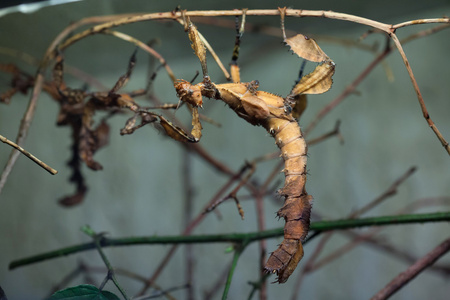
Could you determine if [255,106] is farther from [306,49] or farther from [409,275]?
[409,275]

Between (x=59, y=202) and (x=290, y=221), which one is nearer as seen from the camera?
(x=290, y=221)

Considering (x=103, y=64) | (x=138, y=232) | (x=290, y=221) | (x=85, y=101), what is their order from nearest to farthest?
(x=290, y=221), (x=85, y=101), (x=103, y=64), (x=138, y=232)

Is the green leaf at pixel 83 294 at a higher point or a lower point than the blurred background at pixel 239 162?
lower

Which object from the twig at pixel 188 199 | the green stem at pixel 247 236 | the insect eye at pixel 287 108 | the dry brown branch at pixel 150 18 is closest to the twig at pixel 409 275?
the green stem at pixel 247 236

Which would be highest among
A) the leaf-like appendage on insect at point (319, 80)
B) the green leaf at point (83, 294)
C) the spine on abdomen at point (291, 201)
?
the leaf-like appendage on insect at point (319, 80)

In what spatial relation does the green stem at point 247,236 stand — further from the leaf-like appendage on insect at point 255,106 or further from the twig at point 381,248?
the twig at point 381,248

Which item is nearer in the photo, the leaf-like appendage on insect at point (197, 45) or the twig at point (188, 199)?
the leaf-like appendage on insect at point (197, 45)

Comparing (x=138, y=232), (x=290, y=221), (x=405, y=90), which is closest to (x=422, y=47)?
(x=405, y=90)

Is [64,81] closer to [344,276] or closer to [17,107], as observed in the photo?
[17,107]
